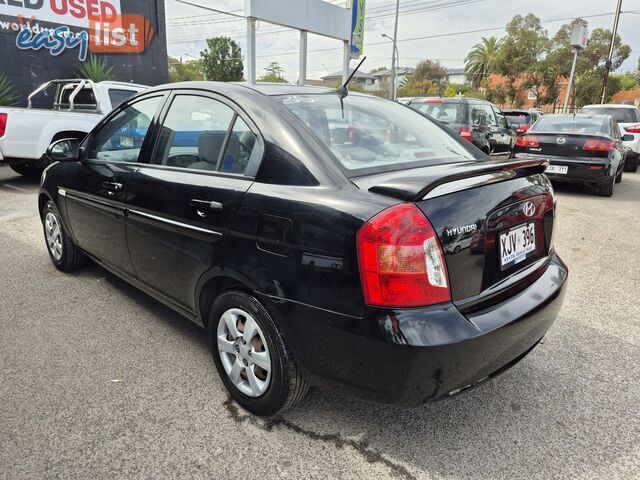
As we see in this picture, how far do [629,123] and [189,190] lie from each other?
1404 cm

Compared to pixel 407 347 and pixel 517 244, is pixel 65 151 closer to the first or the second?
pixel 407 347

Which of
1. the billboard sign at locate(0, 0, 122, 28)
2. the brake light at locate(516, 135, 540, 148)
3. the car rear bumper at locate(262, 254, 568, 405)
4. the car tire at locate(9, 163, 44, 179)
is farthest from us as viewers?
the billboard sign at locate(0, 0, 122, 28)

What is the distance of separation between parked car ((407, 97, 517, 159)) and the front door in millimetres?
5887

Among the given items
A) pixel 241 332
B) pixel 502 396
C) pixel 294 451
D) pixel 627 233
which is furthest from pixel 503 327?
pixel 627 233

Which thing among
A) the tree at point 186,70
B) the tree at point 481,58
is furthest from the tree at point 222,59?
the tree at point 481,58

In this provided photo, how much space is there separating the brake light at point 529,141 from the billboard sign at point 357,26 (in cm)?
1529

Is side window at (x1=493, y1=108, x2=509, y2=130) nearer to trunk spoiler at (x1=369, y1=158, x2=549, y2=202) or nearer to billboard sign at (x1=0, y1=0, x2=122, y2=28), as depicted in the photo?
trunk spoiler at (x1=369, y1=158, x2=549, y2=202)

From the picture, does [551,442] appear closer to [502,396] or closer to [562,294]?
[502,396]

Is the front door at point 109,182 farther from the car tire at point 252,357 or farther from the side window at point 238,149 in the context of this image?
the car tire at point 252,357

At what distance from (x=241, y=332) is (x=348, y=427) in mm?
688

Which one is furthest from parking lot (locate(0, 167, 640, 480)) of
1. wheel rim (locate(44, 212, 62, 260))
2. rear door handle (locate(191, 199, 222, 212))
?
rear door handle (locate(191, 199, 222, 212))

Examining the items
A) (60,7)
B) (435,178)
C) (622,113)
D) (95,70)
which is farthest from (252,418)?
(60,7)

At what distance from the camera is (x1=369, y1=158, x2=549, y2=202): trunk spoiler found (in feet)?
5.79

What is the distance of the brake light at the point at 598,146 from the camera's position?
765 cm
